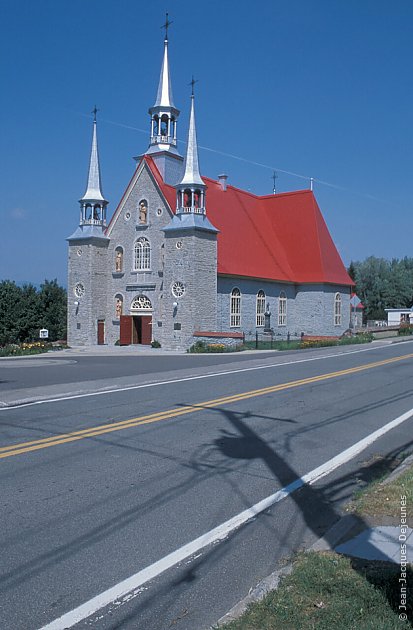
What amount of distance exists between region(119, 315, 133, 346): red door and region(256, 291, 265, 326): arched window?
8.94 meters

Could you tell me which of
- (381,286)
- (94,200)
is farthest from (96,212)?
(381,286)

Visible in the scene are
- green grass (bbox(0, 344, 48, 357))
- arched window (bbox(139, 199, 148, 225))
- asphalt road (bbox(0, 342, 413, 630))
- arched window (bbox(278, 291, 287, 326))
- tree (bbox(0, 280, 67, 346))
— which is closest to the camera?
asphalt road (bbox(0, 342, 413, 630))

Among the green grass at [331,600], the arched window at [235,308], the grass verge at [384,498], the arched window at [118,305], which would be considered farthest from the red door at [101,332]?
the green grass at [331,600]

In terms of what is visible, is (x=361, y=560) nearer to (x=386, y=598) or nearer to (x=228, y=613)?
(x=386, y=598)

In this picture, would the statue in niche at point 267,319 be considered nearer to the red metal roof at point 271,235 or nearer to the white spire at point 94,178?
the red metal roof at point 271,235

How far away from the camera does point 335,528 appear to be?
5.66 metres

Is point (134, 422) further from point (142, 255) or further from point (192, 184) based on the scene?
point (142, 255)

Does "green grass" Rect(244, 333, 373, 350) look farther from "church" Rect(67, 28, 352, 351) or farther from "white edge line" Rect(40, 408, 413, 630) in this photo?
"white edge line" Rect(40, 408, 413, 630)

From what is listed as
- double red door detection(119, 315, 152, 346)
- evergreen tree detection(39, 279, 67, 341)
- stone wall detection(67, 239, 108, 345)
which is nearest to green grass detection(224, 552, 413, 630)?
double red door detection(119, 315, 152, 346)

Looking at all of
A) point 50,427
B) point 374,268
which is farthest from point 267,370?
point 374,268

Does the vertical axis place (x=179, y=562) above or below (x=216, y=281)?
below

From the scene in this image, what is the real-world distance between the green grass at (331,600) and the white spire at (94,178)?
134 feet

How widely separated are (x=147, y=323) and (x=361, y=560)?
3638cm

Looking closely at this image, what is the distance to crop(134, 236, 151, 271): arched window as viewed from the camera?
41.6 m
